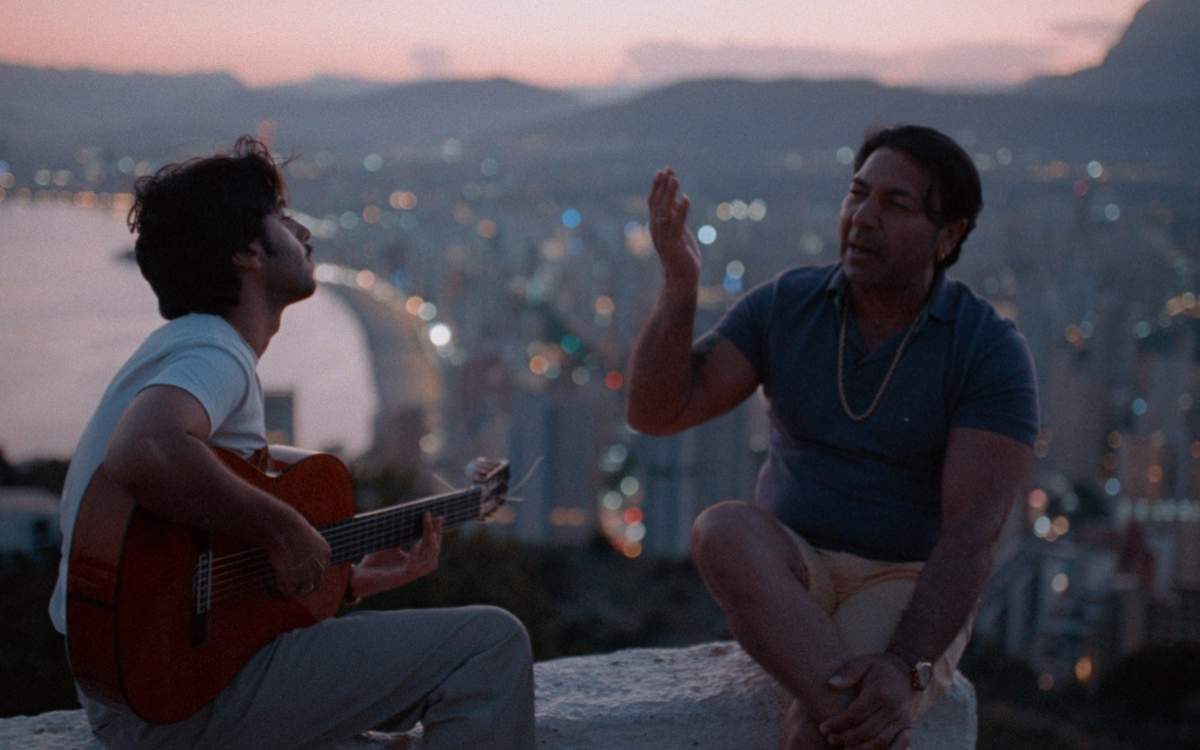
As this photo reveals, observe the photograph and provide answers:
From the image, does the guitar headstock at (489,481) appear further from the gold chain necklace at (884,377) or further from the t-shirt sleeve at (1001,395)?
the t-shirt sleeve at (1001,395)

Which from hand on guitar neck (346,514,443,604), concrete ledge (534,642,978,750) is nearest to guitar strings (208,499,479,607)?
hand on guitar neck (346,514,443,604)

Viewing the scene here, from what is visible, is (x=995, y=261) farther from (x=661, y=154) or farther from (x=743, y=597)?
(x=743, y=597)

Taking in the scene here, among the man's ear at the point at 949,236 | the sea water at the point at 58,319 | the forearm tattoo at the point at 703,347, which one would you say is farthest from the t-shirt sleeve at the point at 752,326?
the sea water at the point at 58,319

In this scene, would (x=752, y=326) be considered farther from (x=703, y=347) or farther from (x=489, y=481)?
(x=489, y=481)

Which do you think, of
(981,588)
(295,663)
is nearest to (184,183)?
(295,663)

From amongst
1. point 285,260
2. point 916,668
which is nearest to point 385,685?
point 285,260

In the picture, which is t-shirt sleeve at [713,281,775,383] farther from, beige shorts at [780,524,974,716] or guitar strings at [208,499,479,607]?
A: guitar strings at [208,499,479,607]

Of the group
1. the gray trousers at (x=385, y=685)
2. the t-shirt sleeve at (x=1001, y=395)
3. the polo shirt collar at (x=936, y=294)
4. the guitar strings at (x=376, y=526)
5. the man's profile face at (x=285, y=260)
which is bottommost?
the gray trousers at (x=385, y=685)
